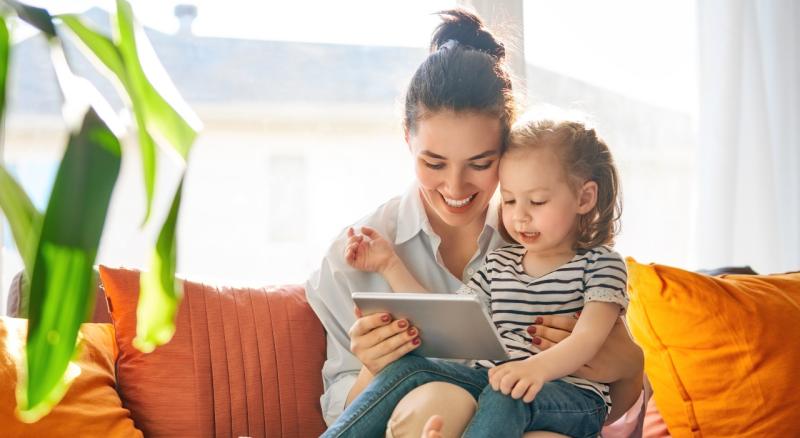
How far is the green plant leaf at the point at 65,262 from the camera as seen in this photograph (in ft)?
1.82

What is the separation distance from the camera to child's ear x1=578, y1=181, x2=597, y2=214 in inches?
66.4

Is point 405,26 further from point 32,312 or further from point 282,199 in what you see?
point 32,312

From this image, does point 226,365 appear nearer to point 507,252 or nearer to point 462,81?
point 507,252

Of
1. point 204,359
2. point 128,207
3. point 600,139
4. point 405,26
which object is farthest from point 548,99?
point 204,359

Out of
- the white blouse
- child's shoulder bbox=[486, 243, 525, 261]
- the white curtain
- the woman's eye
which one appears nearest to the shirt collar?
the white blouse

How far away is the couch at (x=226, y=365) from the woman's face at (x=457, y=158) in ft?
1.25

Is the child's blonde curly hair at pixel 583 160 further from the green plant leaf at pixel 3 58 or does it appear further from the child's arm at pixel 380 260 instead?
the green plant leaf at pixel 3 58

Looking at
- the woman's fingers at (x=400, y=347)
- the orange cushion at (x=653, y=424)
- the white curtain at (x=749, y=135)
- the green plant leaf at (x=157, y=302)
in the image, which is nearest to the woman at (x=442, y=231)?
the woman's fingers at (x=400, y=347)

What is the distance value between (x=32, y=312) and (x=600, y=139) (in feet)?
4.36

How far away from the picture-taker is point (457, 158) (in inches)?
67.1

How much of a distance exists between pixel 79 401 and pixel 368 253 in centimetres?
60

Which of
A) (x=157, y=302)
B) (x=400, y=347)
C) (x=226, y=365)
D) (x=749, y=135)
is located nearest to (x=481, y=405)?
(x=400, y=347)

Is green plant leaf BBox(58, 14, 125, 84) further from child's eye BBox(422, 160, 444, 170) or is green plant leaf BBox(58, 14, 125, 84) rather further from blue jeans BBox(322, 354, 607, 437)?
child's eye BBox(422, 160, 444, 170)

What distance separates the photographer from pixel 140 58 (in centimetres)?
59
